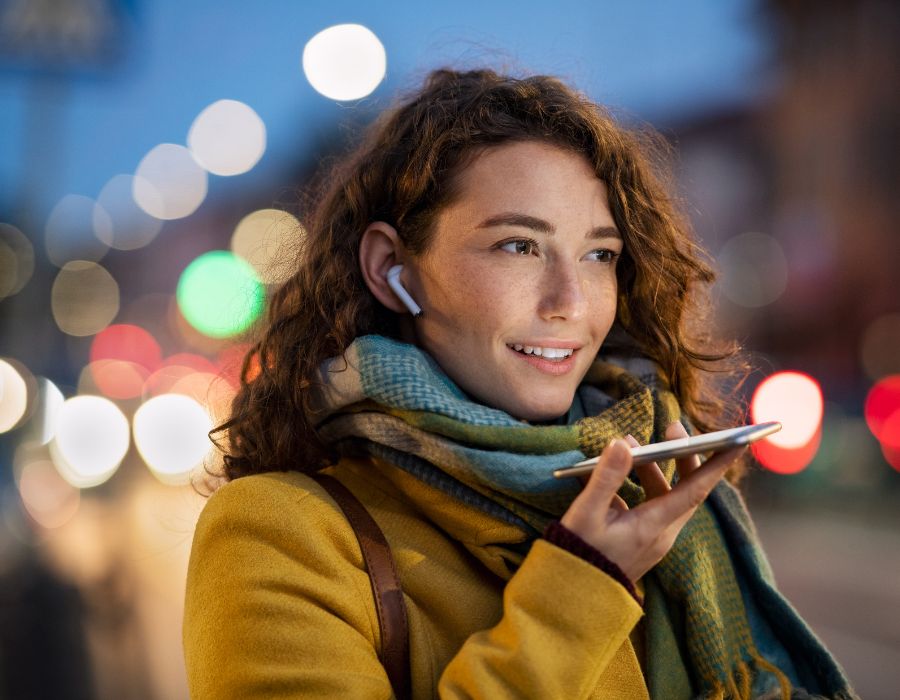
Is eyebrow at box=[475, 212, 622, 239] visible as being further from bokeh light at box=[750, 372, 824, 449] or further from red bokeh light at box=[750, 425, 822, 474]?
red bokeh light at box=[750, 425, 822, 474]

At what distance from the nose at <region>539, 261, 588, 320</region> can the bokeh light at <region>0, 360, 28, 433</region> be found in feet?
60.5

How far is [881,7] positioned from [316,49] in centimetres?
1611

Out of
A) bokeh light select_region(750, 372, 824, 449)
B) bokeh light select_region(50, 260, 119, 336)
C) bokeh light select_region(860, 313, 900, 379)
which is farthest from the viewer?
bokeh light select_region(50, 260, 119, 336)

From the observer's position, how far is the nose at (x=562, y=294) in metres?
2.25

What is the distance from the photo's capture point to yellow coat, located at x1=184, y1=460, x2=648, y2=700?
183 centimetres

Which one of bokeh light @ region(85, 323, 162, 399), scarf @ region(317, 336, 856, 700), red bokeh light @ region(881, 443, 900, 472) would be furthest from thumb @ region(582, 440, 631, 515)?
bokeh light @ region(85, 323, 162, 399)

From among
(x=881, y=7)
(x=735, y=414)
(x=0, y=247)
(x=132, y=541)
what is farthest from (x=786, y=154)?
(x=0, y=247)

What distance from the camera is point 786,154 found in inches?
961

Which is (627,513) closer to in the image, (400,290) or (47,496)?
(400,290)

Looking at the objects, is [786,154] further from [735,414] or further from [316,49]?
[735,414]

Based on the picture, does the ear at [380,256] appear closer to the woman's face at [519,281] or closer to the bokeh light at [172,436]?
the woman's face at [519,281]

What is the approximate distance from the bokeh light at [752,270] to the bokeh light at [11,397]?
16.8 meters

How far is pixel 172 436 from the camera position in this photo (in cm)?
1916

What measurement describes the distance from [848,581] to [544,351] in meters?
7.49
